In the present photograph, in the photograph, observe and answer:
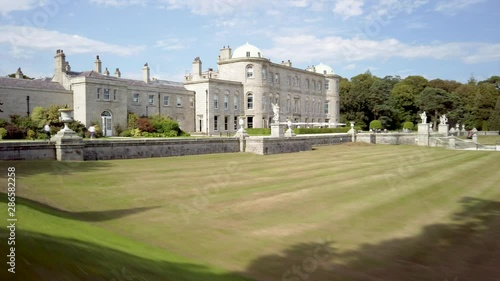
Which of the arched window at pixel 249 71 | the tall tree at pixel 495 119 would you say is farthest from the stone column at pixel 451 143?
the tall tree at pixel 495 119

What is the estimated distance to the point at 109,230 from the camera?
775cm

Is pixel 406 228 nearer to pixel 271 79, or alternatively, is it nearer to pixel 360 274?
pixel 360 274

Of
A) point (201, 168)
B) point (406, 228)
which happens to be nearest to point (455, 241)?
point (406, 228)

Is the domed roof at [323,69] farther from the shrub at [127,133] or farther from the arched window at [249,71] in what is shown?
the shrub at [127,133]

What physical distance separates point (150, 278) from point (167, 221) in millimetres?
3608

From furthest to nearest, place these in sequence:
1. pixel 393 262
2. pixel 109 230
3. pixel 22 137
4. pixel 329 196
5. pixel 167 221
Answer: pixel 22 137
pixel 329 196
pixel 167 221
pixel 109 230
pixel 393 262

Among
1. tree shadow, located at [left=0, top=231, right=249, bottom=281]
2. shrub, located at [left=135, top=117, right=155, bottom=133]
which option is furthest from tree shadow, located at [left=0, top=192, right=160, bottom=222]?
shrub, located at [left=135, top=117, right=155, bottom=133]

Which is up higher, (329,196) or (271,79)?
(271,79)

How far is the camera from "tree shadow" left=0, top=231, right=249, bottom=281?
4242mm

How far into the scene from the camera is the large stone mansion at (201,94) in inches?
1505

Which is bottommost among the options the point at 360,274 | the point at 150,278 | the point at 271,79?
the point at 360,274

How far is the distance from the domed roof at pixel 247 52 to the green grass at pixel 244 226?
43.5m

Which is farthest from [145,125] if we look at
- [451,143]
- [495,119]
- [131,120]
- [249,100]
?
[495,119]

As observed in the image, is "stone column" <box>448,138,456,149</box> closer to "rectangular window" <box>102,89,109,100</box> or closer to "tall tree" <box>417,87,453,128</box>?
"rectangular window" <box>102,89,109,100</box>
